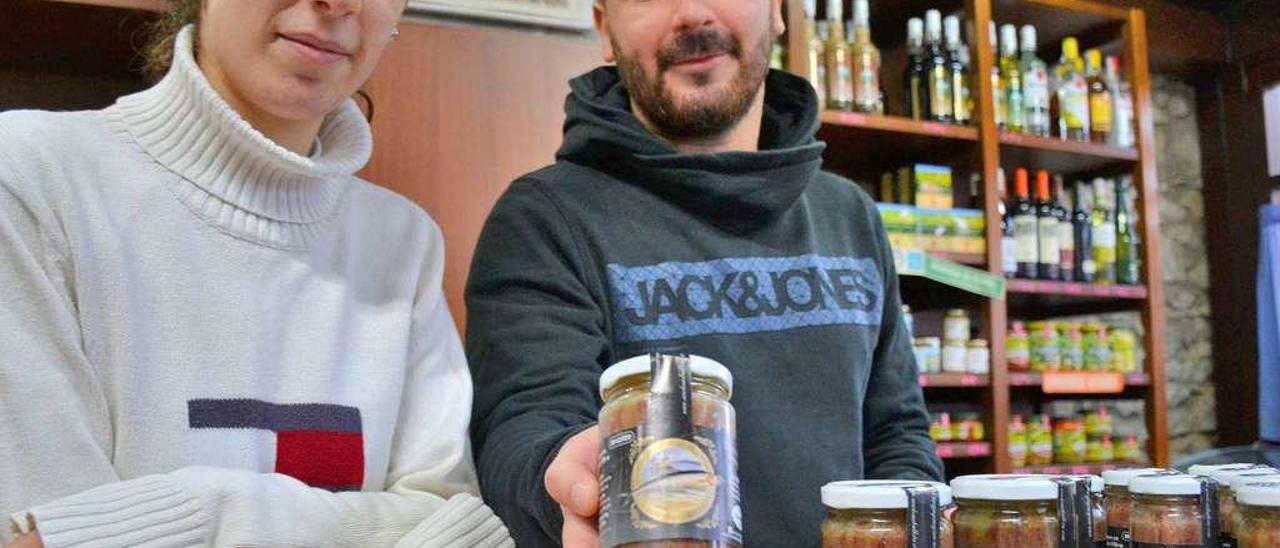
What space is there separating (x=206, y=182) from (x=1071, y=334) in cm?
263

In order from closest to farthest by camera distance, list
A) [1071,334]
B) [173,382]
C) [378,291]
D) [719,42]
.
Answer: [173,382] → [378,291] → [719,42] → [1071,334]

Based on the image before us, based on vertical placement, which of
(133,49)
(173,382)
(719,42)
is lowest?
(173,382)

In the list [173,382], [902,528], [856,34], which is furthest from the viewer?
[856,34]

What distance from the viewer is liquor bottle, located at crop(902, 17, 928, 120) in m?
2.85

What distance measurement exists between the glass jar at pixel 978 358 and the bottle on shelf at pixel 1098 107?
82cm

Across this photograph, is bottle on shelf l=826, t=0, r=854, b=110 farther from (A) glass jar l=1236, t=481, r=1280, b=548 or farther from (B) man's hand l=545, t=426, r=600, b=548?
(B) man's hand l=545, t=426, r=600, b=548

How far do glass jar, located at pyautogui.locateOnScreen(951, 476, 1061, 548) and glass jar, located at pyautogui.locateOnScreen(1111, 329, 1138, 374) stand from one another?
8.32ft

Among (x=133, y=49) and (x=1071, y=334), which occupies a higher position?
(x=133, y=49)

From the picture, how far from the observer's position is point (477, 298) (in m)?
1.22

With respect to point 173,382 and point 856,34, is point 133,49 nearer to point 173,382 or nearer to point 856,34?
point 173,382

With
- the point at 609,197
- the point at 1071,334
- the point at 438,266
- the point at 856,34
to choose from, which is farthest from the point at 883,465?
the point at 1071,334

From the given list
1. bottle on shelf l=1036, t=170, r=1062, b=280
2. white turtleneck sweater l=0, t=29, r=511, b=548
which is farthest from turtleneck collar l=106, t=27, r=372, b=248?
bottle on shelf l=1036, t=170, r=1062, b=280

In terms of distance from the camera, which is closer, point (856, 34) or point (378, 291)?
point (378, 291)

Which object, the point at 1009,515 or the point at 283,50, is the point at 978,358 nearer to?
the point at 1009,515
